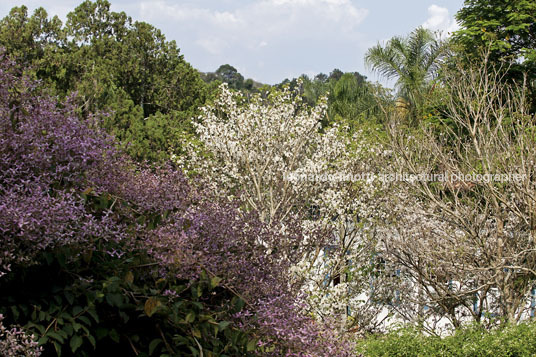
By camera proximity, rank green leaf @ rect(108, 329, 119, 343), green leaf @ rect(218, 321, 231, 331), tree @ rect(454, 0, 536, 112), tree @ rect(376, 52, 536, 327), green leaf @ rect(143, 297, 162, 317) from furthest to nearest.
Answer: tree @ rect(454, 0, 536, 112) → tree @ rect(376, 52, 536, 327) → green leaf @ rect(218, 321, 231, 331) → green leaf @ rect(108, 329, 119, 343) → green leaf @ rect(143, 297, 162, 317)

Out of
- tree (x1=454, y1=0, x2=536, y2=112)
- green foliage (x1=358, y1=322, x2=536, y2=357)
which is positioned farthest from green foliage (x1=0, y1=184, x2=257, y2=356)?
tree (x1=454, y1=0, x2=536, y2=112)

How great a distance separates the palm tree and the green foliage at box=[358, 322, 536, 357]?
17375mm

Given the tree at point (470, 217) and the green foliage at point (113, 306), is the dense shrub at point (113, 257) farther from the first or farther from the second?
the tree at point (470, 217)

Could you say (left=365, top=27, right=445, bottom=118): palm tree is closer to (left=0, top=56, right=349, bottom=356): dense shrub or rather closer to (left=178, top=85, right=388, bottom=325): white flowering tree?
(left=178, top=85, right=388, bottom=325): white flowering tree

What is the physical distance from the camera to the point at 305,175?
30.8ft

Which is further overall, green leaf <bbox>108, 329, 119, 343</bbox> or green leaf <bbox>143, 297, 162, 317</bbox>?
green leaf <bbox>108, 329, 119, 343</bbox>

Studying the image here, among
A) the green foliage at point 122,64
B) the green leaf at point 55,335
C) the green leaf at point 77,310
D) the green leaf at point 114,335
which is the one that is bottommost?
the green leaf at point 55,335

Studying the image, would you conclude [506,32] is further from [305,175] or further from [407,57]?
[305,175]

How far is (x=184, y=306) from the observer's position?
2.42m

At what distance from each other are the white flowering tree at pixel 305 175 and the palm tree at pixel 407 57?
14.2 metres

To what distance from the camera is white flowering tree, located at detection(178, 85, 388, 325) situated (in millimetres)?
9383

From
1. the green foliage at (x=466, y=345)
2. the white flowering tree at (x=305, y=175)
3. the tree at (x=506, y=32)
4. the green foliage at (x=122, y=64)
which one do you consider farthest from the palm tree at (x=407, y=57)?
the green foliage at (x=466, y=345)

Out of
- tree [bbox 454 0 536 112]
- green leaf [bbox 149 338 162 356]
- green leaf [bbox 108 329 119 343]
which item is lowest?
green leaf [bbox 108 329 119 343]

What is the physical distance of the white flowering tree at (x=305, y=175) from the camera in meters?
9.38
